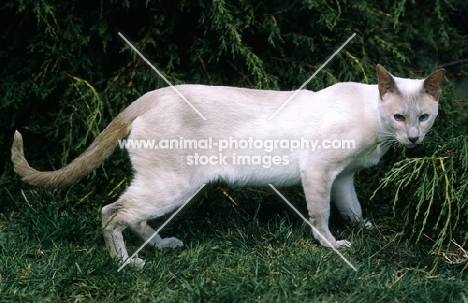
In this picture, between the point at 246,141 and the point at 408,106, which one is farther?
the point at 246,141

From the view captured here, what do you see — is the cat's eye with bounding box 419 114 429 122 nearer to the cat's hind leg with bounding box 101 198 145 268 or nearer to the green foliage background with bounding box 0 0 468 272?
the green foliage background with bounding box 0 0 468 272

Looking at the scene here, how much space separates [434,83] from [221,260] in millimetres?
1677

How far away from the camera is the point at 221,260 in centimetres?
369

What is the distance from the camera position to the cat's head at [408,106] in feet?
12.1

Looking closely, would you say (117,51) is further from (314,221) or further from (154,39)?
(314,221)

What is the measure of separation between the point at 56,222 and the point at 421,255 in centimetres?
233

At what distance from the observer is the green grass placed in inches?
126

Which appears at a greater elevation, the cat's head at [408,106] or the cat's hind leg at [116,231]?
the cat's head at [408,106]

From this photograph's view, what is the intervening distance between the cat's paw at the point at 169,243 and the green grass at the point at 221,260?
0.18 feet

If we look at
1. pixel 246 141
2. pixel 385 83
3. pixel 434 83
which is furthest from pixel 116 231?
pixel 434 83

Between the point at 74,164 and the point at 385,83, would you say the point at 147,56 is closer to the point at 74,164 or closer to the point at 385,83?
the point at 74,164

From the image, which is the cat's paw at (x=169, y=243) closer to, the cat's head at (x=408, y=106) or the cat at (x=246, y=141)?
the cat at (x=246, y=141)

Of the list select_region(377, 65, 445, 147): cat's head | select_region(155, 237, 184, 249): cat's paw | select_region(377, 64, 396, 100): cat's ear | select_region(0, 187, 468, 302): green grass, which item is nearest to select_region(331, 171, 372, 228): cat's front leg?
select_region(0, 187, 468, 302): green grass

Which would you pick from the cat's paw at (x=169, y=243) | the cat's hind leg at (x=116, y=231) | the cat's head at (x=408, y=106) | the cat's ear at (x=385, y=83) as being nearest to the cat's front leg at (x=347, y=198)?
the cat's head at (x=408, y=106)
